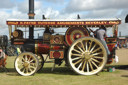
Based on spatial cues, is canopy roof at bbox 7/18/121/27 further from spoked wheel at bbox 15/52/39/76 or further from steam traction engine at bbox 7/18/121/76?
spoked wheel at bbox 15/52/39/76

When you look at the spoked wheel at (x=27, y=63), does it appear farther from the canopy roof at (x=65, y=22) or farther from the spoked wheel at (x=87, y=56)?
the spoked wheel at (x=87, y=56)

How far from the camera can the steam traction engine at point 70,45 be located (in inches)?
329

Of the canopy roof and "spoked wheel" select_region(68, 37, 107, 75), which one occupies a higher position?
the canopy roof

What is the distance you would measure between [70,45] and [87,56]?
33.5 inches

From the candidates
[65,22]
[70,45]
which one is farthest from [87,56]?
[65,22]

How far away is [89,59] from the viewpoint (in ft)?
27.6

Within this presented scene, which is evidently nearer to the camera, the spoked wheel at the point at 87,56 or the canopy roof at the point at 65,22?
the spoked wheel at the point at 87,56

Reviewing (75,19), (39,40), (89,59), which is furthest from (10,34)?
(89,59)

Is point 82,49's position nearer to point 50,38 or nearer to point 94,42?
point 94,42

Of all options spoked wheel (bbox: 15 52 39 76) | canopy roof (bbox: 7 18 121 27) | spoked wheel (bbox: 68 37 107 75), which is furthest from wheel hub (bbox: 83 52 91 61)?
spoked wheel (bbox: 15 52 39 76)

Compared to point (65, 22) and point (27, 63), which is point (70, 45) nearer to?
point (65, 22)

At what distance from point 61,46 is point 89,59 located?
1.32 metres

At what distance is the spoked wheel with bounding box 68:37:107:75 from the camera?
833cm

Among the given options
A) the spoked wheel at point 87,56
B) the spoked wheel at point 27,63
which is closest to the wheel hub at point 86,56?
the spoked wheel at point 87,56
